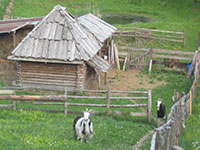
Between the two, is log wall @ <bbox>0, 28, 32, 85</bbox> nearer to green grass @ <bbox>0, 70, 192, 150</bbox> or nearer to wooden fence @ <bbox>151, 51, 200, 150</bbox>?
green grass @ <bbox>0, 70, 192, 150</bbox>

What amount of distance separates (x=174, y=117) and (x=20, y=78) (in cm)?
1200

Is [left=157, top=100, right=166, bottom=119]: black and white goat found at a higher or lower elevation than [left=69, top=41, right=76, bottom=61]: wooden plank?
lower

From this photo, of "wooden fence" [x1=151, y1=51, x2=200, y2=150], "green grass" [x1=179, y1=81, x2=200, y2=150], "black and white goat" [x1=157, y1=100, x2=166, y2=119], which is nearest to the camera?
"wooden fence" [x1=151, y1=51, x2=200, y2=150]

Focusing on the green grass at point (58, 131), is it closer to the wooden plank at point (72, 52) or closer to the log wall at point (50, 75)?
the wooden plank at point (72, 52)

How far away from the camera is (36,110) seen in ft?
48.4

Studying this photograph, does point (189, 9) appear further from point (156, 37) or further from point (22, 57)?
point (22, 57)

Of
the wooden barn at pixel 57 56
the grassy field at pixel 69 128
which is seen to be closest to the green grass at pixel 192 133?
the grassy field at pixel 69 128

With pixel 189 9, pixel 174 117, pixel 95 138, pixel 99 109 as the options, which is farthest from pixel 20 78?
pixel 189 9

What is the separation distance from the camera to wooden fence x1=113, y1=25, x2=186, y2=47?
29984 mm

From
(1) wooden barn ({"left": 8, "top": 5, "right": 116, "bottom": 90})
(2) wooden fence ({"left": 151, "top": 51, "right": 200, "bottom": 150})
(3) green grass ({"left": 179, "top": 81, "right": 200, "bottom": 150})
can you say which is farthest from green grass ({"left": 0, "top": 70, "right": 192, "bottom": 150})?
(1) wooden barn ({"left": 8, "top": 5, "right": 116, "bottom": 90})

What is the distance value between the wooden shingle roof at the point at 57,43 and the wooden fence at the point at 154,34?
10.5 meters

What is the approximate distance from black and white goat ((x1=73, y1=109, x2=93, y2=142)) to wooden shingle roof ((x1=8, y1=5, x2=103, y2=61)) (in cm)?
847

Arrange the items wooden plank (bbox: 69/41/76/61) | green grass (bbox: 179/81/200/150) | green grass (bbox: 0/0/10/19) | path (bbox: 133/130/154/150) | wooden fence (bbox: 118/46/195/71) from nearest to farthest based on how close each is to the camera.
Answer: green grass (bbox: 179/81/200/150) < path (bbox: 133/130/154/150) < wooden plank (bbox: 69/41/76/61) < wooden fence (bbox: 118/46/195/71) < green grass (bbox: 0/0/10/19)

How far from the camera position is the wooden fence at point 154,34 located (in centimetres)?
2998
